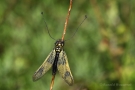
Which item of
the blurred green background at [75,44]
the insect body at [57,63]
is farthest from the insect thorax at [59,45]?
the blurred green background at [75,44]

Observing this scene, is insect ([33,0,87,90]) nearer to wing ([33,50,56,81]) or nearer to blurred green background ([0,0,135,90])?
wing ([33,50,56,81])

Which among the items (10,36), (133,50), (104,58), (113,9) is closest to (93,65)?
(104,58)

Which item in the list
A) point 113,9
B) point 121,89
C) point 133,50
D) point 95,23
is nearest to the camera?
point 121,89

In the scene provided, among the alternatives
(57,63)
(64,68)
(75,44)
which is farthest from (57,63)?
(75,44)

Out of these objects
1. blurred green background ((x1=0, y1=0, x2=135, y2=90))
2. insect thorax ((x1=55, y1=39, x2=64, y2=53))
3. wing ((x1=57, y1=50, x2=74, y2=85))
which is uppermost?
blurred green background ((x1=0, y1=0, x2=135, y2=90))

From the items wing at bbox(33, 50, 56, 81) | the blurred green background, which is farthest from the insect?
the blurred green background

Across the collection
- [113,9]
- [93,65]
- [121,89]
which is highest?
[113,9]

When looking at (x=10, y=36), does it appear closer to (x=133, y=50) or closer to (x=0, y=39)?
(x=0, y=39)

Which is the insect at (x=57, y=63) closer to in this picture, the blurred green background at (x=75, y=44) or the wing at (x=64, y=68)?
the wing at (x=64, y=68)
